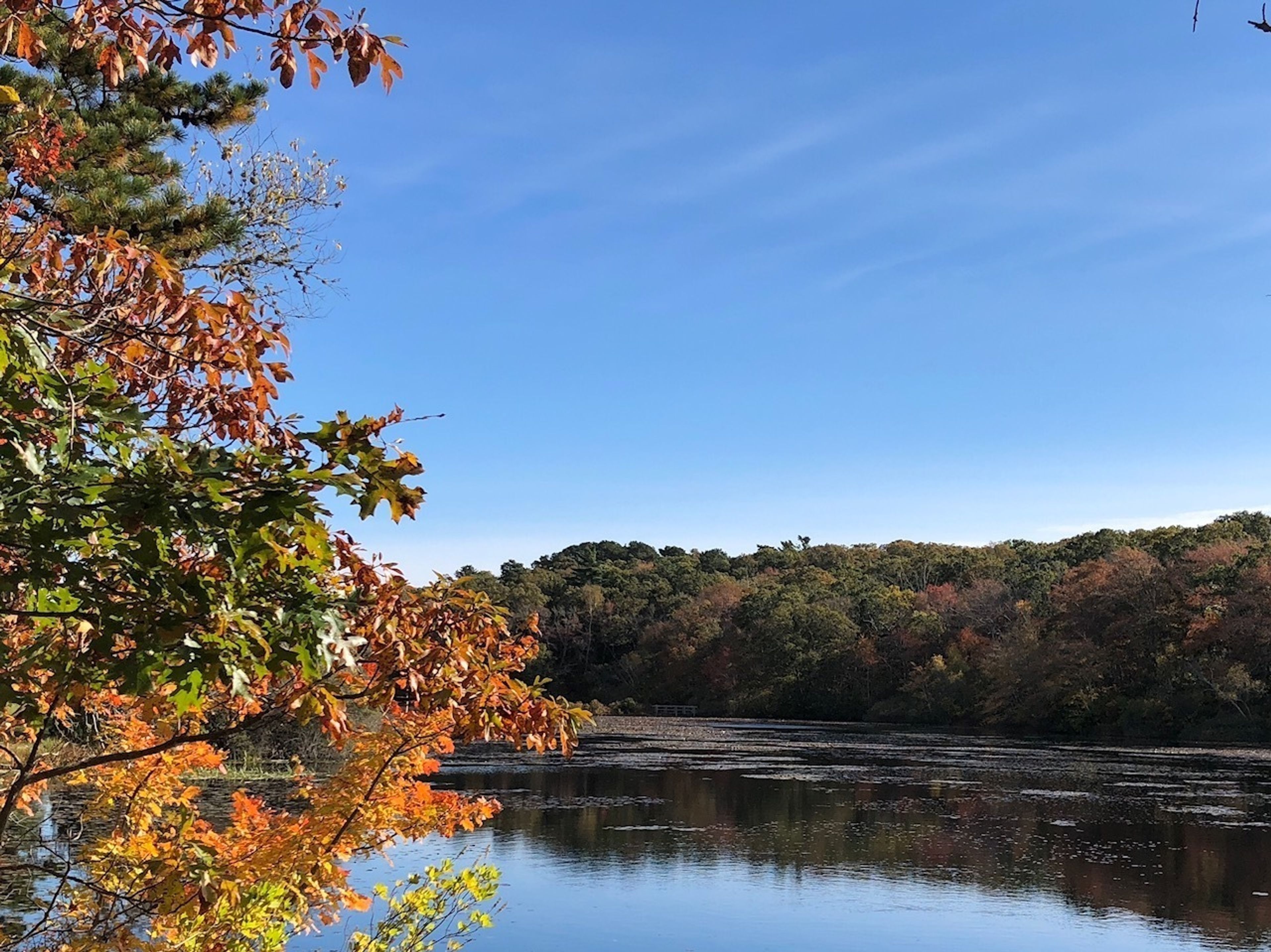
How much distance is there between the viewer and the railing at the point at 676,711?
6066cm

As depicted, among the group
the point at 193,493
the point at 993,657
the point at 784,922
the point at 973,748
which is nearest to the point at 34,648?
the point at 193,493

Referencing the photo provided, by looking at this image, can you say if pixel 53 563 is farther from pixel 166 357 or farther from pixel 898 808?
pixel 898 808

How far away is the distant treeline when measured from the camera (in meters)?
39.7

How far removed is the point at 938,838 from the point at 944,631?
39.8m

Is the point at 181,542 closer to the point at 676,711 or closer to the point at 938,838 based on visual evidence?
the point at 938,838

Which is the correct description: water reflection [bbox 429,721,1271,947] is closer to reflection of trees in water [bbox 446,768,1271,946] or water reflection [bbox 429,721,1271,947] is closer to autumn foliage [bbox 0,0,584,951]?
reflection of trees in water [bbox 446,768,1271,946]

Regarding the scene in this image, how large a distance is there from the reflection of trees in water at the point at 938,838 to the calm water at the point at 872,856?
0.16ft

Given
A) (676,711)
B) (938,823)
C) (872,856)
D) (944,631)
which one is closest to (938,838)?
(938,823)

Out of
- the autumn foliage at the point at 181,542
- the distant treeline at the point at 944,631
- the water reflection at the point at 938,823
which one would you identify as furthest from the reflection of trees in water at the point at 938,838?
the distant treeline at the point at 944,631

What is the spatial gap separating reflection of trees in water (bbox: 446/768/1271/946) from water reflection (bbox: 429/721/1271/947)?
47 mm

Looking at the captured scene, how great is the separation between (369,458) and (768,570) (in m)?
84.6

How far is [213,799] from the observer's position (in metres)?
17.2

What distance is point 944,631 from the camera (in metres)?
55.6

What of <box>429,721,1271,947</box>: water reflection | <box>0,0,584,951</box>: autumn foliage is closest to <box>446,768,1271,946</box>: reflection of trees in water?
<box>429,721,1271,947</box>: water reflection
